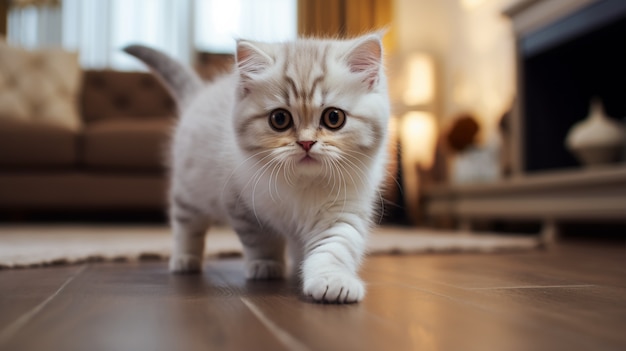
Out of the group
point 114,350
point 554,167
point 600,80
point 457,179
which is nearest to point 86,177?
point 457,179

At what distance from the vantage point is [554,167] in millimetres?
3164

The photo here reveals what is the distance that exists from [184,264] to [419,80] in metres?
3.63

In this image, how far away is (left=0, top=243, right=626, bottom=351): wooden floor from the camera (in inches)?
25.4

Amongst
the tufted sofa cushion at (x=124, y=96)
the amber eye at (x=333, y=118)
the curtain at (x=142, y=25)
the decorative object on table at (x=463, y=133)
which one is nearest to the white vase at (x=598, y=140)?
the decorative object on table at (x=463, y=133)

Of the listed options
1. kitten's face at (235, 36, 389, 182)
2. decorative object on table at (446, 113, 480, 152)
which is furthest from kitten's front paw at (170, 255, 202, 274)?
decorative object on table at (446, 113, 480, 152)

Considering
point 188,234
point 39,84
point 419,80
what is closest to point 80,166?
point 39,84

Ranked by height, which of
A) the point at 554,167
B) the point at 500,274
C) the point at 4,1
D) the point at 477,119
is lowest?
the point at 500,274

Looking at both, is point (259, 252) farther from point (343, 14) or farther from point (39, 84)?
point (343, 14)

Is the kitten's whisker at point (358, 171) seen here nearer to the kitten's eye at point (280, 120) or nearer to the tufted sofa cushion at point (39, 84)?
the kitten's eye at point (280, 120)

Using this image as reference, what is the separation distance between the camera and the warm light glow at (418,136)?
4.70 m

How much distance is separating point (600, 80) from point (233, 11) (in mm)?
3670

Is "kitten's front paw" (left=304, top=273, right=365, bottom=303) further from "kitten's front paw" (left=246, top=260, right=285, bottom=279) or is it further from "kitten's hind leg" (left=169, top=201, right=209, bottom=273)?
"kitten's hind leg" (left=169, top=201, right=209, bottom=273)

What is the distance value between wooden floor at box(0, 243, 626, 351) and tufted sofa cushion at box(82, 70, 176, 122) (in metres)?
3.10

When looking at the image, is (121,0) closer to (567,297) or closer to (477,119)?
(477,119)
